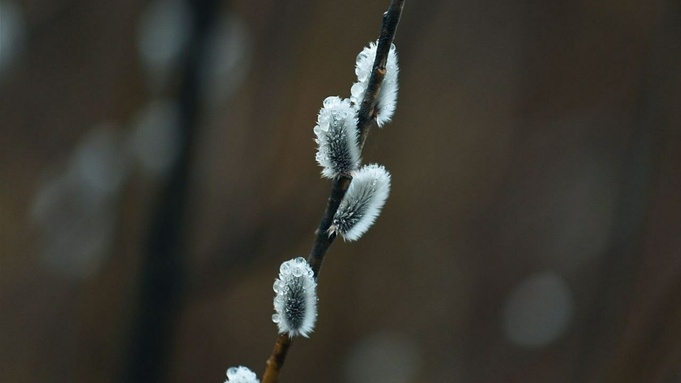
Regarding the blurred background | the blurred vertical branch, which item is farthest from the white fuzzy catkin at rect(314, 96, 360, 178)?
the blurred background

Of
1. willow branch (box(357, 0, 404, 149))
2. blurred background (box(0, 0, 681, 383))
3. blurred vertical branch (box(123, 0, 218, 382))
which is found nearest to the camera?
A: willow branch (box(357, 0, 404, 149))

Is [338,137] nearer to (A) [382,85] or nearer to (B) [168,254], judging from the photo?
(A) [382,85]

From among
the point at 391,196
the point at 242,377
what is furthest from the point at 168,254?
the point at 242,377

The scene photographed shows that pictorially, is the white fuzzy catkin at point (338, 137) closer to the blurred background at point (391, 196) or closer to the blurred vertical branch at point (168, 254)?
the blurred vertical branch at point (168, 254)

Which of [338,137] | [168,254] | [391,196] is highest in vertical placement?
[391,196]

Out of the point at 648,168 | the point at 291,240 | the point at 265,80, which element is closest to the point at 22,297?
the point at 291,240

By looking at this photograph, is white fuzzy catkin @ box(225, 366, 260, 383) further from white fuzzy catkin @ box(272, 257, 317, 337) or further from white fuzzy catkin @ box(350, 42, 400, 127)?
white fuzzy catkin @ box(350, 42, 400, 127)

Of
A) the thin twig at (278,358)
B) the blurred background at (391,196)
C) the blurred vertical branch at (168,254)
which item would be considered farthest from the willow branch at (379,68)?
the blurred background at (391,196)
